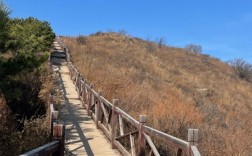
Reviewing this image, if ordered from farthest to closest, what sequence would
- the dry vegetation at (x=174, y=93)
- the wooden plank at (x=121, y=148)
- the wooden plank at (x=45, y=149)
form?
the dry vegetation at (x=174, y=93)
the wooden plank at (x=121, y=148)
the wooden plank at (x=45, y=149)

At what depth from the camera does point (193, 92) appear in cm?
3059

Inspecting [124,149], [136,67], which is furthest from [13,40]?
[136,67]

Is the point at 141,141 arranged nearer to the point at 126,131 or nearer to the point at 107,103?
the point at 126,131

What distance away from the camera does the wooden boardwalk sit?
10.3 metres

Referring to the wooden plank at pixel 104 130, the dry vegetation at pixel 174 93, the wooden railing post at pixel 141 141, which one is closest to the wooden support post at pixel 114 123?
the wooden plank at pixel 104 130

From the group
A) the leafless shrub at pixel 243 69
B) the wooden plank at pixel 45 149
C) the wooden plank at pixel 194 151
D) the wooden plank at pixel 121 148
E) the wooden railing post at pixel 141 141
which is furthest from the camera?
the leafless shrub at pixel 243 69

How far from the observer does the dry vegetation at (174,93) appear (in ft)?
36.0

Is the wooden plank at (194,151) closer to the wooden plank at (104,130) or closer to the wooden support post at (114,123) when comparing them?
the wooden support post at (114,123)

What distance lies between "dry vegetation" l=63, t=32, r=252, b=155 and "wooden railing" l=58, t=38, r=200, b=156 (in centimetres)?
100

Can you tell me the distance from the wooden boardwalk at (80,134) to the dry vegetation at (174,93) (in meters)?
1.37

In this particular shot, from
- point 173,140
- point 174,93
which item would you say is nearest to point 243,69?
point 174,93

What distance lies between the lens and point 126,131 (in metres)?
11.1

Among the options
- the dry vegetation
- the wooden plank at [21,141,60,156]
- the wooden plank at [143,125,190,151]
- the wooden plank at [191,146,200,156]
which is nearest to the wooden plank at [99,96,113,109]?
the dry vegetation

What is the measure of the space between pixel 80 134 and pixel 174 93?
47.3ft
